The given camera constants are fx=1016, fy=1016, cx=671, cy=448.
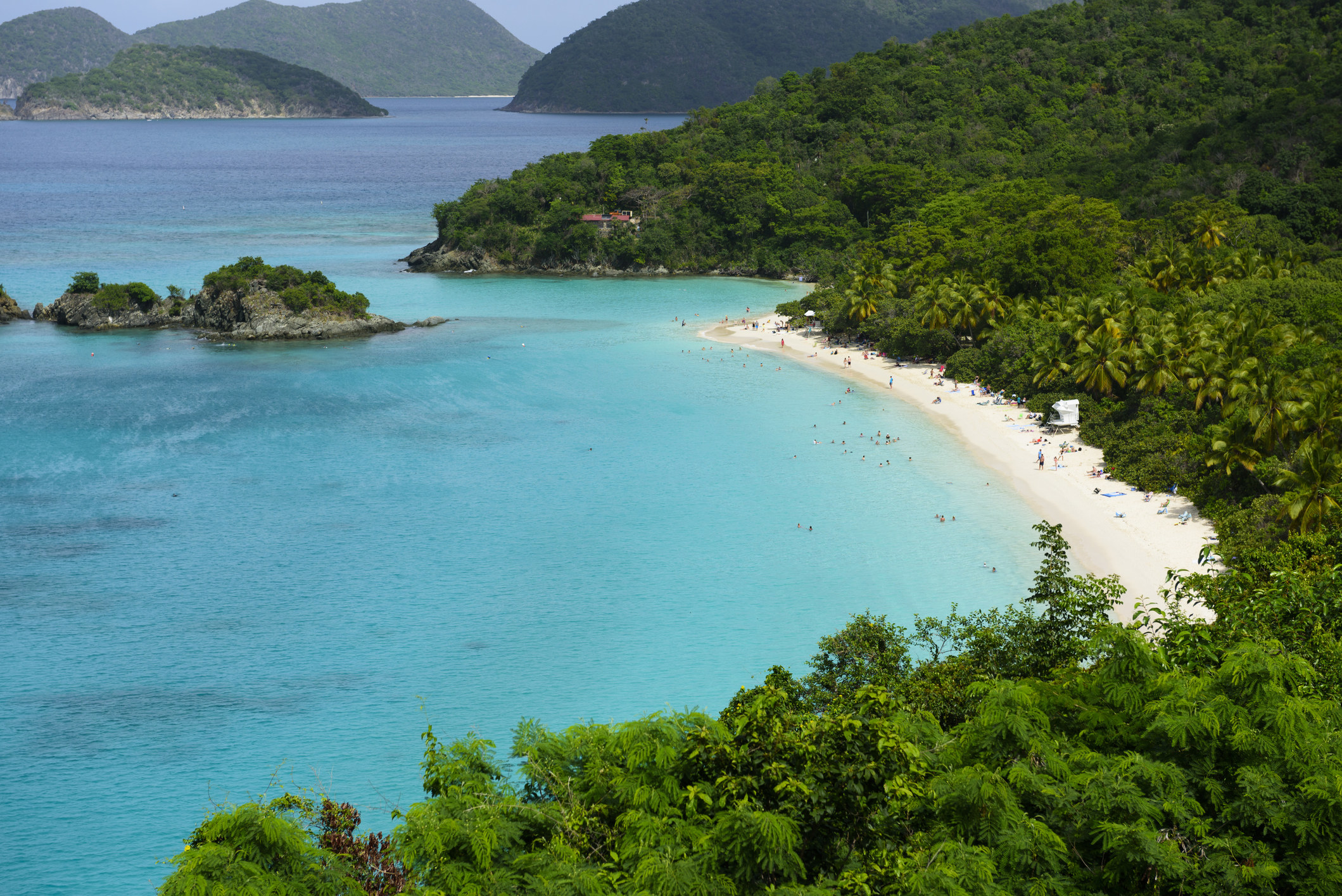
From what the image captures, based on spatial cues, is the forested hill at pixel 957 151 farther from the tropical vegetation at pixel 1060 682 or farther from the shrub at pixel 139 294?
the shrub at pixel 139 294

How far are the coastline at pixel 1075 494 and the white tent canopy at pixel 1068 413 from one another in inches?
28.6

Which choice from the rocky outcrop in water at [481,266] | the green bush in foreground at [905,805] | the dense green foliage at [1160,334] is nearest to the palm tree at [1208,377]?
the dense green foliage at [1160,334]

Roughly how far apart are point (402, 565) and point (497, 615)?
5027mm

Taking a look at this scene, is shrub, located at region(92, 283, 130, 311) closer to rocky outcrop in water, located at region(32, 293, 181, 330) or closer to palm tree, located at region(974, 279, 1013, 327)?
rocky outcrop in water, located at region(32, 293, 181, 330)

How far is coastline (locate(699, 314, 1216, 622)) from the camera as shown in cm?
3144

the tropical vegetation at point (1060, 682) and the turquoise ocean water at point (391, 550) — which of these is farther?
the turquoise ocean water at point (391, 550)

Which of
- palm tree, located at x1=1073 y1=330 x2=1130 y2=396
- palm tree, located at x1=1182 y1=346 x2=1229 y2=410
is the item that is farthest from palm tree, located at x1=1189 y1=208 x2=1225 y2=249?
palm tree, located at x1=1182 y1=346 x2=1229 y2=410

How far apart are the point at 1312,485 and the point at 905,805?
22.3 meters

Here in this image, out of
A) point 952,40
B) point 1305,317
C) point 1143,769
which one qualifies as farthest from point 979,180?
point 1143,769

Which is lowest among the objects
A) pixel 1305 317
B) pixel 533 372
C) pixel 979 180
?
pixel 533 372

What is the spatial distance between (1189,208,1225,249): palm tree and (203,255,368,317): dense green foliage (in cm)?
5306

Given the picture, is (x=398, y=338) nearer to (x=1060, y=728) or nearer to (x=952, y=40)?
(x=1060, y=728)

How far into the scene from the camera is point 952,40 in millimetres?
125312

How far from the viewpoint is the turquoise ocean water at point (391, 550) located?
23.8m
